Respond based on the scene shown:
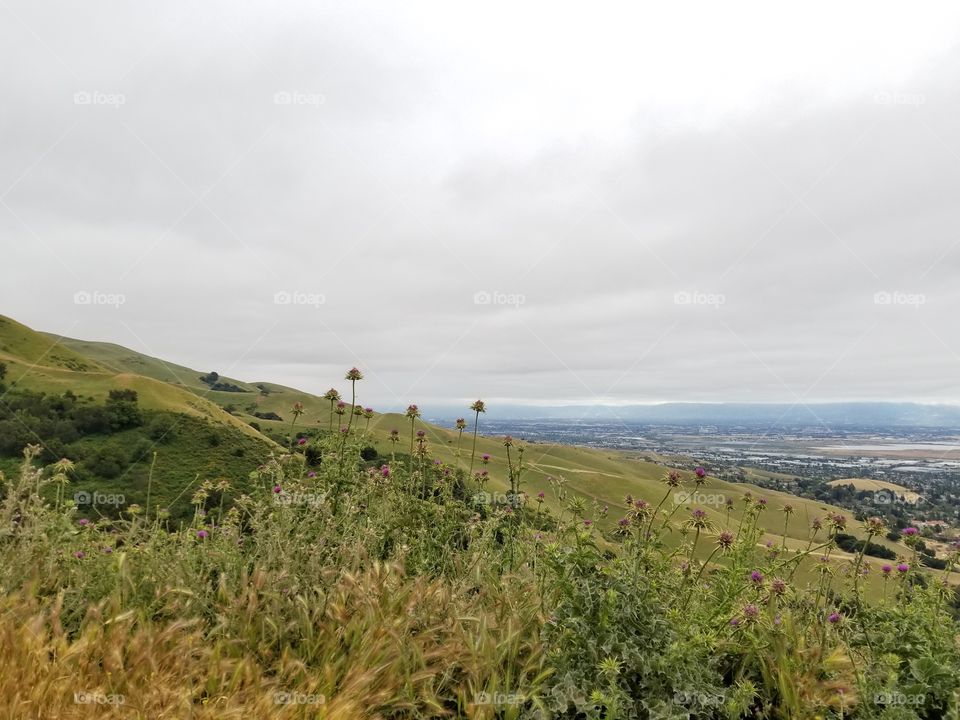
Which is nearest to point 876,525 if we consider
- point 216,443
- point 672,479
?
point 672,479

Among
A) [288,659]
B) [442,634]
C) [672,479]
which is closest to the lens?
[288,659]

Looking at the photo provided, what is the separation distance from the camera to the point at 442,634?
4.24 metres

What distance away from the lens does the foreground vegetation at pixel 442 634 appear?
3.29 metres

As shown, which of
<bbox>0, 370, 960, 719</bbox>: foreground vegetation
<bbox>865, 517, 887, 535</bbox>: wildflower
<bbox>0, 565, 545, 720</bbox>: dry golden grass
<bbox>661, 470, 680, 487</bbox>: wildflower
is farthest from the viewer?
<bbox>865, 517, 887, 535</bbox>: wildflower

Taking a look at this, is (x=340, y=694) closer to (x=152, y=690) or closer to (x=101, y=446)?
(x=152, y=690)

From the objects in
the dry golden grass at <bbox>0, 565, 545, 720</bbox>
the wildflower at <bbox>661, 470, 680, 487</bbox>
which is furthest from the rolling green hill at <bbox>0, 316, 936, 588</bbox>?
the dry golden grass at <bbox>0, 565, 545, 720</bbox>

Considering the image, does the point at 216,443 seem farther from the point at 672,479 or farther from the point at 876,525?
the point at 876,525

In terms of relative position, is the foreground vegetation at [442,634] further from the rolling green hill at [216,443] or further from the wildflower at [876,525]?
the rolling green hill at [216,443]

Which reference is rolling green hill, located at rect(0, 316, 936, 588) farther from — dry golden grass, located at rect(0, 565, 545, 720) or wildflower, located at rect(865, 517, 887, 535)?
dry golden grass, located at rect(0, 565, 545, 720)

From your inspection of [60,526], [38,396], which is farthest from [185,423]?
[60,526]

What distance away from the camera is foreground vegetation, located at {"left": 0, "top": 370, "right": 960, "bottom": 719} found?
3293 mm

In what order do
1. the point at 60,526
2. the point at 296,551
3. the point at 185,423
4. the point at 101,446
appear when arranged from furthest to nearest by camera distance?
1. the point at 185,423
2. the point at 101,446
3. the point at 60,526
4. the point at 296,551

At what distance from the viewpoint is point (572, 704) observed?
3576 mm

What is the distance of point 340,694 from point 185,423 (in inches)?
3426
